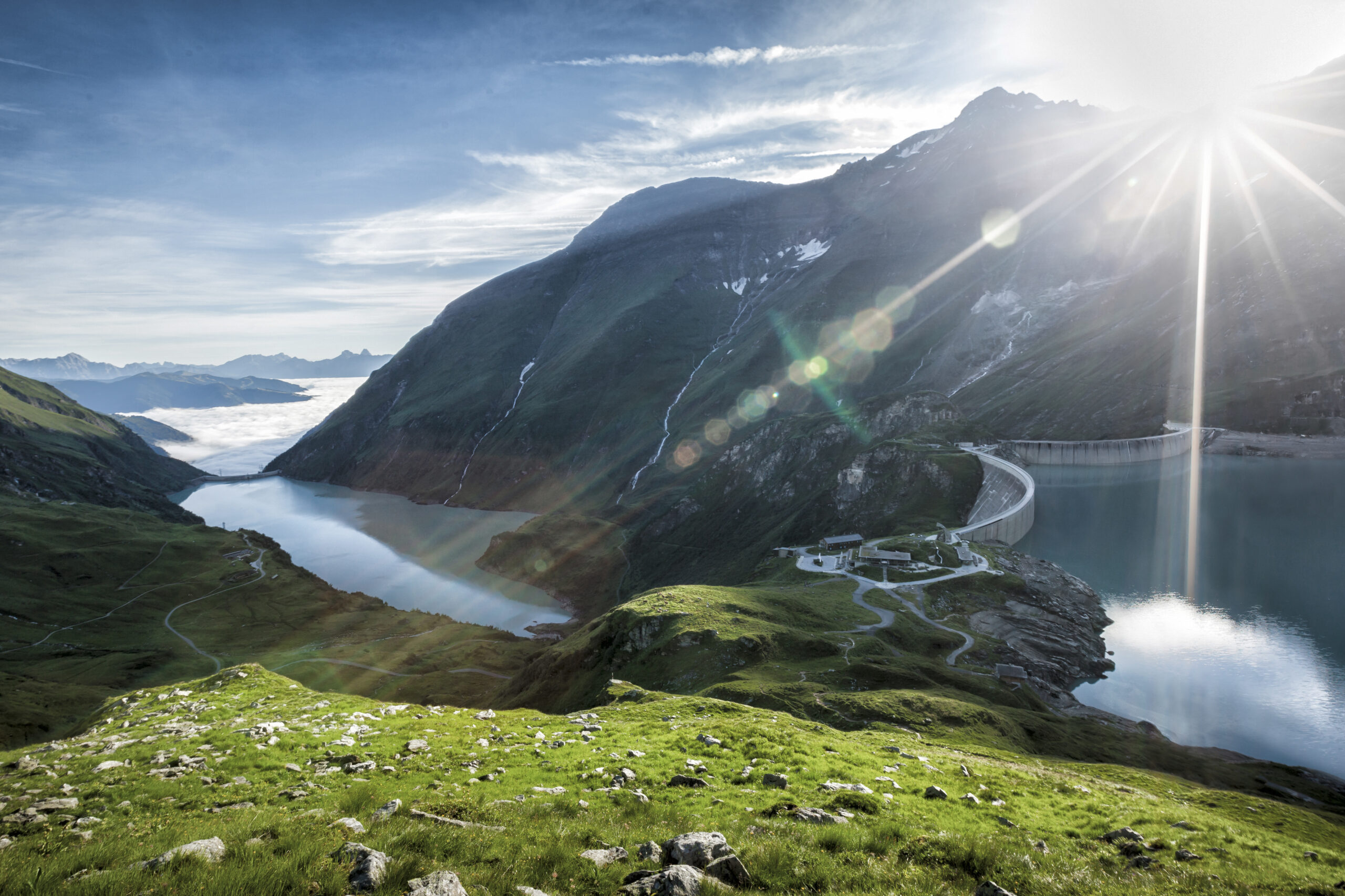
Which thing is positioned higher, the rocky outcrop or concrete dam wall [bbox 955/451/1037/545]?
concrete dam wall [bbox 955/451/1037/545]

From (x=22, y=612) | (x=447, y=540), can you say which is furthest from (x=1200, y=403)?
(x=22, y=612)

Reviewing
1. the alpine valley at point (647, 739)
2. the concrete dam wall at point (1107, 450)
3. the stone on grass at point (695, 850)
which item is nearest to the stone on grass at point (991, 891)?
the alpine valley at point (647, 739)

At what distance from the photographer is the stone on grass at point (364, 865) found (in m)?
8.03

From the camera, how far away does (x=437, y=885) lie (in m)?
8.08

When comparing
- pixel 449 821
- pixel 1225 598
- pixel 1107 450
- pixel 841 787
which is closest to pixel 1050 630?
pixel 1225 598

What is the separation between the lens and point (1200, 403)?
531ft

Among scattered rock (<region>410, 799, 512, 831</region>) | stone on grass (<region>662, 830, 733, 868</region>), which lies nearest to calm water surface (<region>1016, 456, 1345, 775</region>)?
stone on grass (<region>662, 830, 733, 868</region>)

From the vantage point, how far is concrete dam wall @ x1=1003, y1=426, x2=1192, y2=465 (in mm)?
152625

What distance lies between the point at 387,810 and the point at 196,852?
4.08m

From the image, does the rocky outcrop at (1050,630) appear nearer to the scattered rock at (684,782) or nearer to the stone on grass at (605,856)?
the scattered rock at (684,782)

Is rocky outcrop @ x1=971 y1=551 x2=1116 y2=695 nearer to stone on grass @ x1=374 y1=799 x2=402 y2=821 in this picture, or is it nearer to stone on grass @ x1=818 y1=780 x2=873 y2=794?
stone on grass @ x1=818 y1=780 x2=873 y2=794

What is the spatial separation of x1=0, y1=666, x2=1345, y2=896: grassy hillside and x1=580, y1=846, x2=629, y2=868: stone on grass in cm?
18

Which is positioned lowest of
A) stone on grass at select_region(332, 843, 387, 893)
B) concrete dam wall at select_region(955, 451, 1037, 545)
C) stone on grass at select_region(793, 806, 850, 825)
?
stone on grass at select_region(332, 843, 387, 893)

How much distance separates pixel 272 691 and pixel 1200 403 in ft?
688
